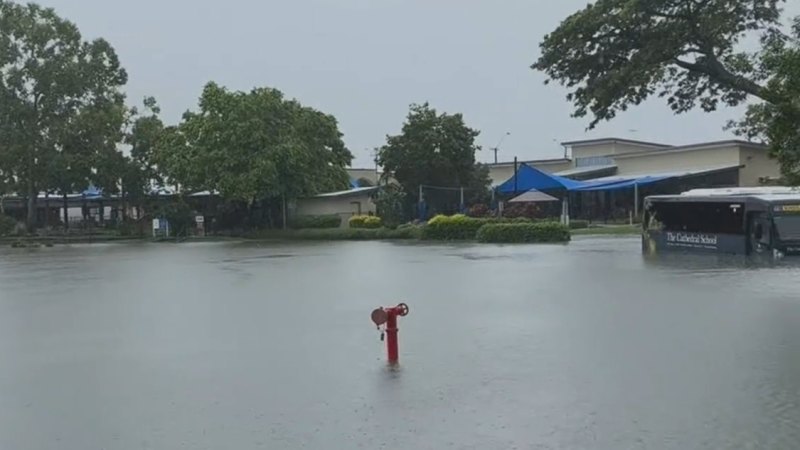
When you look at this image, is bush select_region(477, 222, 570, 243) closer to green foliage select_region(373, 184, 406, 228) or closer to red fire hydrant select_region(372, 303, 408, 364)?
green foliage select_region(373, 184, 406, 228)

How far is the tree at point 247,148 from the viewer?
45.8m

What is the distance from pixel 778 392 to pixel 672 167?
49.1 meters

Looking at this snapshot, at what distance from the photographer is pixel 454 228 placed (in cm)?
4034

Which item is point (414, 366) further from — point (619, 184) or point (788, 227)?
point (619, 184)

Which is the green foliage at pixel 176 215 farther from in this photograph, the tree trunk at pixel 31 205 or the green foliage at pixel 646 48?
the green foliage at pixel 646 48

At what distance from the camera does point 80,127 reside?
49.9 metres

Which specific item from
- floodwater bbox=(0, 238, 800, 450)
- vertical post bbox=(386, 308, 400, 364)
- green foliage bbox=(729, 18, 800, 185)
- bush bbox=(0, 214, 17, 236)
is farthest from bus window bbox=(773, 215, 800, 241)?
bush bbox=(0, 214, 17, 236)

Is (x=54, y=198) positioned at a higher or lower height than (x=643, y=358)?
higher

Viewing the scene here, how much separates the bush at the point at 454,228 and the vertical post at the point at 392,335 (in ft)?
101

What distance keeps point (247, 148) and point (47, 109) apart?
43.5ft

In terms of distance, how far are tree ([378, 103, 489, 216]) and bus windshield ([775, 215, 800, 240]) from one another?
29.6 meters

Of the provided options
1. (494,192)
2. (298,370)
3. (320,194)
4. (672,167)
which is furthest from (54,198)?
(298,370)

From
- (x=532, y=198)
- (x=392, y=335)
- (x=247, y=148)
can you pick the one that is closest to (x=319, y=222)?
(x=247, y=148)

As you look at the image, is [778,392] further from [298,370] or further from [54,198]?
[54,198]
